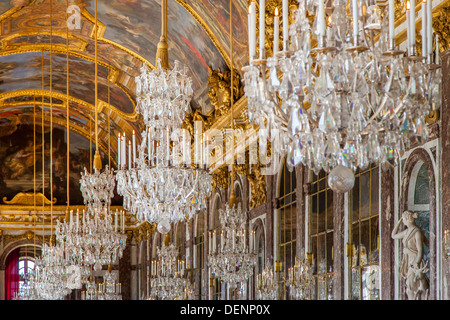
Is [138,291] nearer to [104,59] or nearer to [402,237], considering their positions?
[104,59]

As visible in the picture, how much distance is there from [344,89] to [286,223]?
11.0 meters

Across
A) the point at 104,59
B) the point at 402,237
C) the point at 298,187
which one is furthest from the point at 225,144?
the point at 402,237

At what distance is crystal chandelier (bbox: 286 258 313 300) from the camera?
14164 millimetres

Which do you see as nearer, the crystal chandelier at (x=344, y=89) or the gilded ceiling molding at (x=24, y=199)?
the crystal chandelier at (x=344, y=89)

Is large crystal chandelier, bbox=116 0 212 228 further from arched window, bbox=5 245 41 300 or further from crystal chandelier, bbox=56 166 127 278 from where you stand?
arched window, bbox=5 245 41 300

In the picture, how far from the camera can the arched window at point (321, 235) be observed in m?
13.8

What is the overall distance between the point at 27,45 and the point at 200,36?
748 cm

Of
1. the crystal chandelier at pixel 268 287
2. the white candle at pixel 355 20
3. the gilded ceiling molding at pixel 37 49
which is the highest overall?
the gilded ceiling molding at pixel 37 49

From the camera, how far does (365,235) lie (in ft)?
39.5

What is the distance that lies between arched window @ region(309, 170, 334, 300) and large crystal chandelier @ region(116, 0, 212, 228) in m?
4.76

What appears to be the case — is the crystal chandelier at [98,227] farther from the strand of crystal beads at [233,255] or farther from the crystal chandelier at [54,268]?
the crystal chandelier at [54,268]

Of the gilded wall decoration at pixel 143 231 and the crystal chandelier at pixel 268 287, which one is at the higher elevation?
the gilded wall decoration at pixel 143 231

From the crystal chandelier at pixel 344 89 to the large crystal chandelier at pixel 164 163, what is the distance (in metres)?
3.26

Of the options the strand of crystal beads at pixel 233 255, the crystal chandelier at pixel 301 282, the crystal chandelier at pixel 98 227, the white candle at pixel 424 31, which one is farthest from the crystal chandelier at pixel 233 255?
the white candle at pixel 424 31
